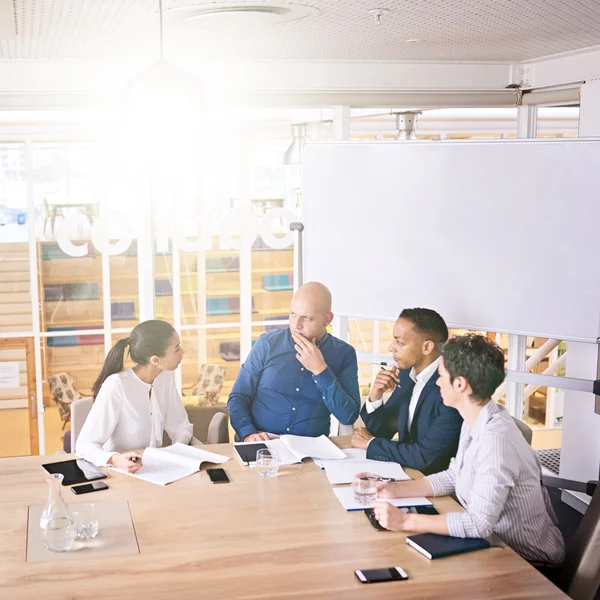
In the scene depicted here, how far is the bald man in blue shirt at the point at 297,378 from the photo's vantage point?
3.56m

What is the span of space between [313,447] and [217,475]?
0.48 m

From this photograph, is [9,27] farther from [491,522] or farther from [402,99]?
[491,522]

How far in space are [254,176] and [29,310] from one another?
1744mm

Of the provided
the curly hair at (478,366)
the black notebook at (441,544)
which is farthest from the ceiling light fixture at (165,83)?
the black notebook at (441,544)

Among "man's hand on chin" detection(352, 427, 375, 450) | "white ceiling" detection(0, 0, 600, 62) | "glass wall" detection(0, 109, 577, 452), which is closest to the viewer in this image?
"white ceiling" detection(0, 0, 600, 62)

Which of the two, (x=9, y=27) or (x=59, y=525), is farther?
(x=9, y=27)

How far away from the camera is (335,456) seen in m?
3.00

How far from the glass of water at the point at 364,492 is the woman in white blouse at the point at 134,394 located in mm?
1014

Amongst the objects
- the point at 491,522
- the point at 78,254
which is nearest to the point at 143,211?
the point at 78,254

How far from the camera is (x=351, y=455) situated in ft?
9.95

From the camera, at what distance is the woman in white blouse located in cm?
309

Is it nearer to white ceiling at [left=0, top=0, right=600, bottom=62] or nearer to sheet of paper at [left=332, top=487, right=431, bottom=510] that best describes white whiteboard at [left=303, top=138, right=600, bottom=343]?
white ceiling at [left=0, top=0, right=600, bottom=62]

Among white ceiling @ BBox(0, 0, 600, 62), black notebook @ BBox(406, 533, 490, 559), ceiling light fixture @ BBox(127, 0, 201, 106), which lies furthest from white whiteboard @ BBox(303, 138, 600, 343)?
ceiling light fixture @ BBox(127, 0, 201, 106)

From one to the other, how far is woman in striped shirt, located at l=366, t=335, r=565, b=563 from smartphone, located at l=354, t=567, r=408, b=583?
24cm
